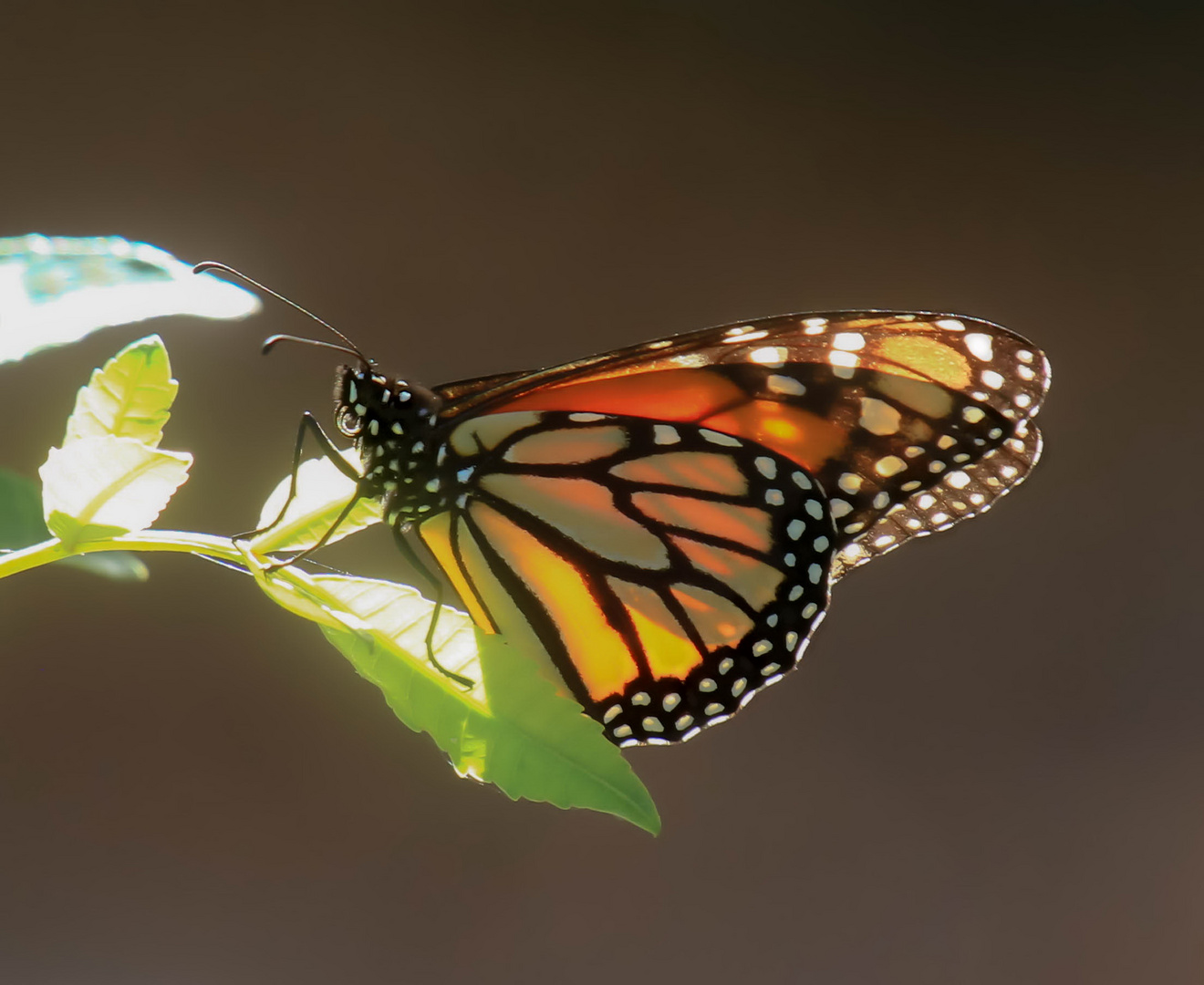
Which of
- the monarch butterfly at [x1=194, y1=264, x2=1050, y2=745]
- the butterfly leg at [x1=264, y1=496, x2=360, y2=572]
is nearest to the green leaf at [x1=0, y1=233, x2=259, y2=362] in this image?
the butterfly leg at [x1=264, y1=496, x2=360, y2=572]

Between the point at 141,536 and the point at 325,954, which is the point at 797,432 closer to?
the point at 141,536

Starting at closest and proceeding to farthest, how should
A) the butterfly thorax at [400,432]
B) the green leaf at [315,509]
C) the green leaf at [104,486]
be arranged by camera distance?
the green leaf at [104,486] → the green leaf at [315,509] → the butterfly thorax at [400,432]

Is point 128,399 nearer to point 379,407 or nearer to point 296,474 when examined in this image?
point 296,474

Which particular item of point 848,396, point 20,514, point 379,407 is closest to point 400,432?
point 379,407

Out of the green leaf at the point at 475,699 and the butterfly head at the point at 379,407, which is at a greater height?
the butterfly head at the point at 379,407

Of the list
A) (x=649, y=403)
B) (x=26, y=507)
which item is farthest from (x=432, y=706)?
(x=649, y=403)

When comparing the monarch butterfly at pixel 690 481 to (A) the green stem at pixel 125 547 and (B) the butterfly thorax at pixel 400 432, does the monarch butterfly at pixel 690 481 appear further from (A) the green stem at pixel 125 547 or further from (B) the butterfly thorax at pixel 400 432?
(A) the green stem at pixel 125 547

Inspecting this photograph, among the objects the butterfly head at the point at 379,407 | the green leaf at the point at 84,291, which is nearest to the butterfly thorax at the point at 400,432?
the butterfly head at the point at 379,407
